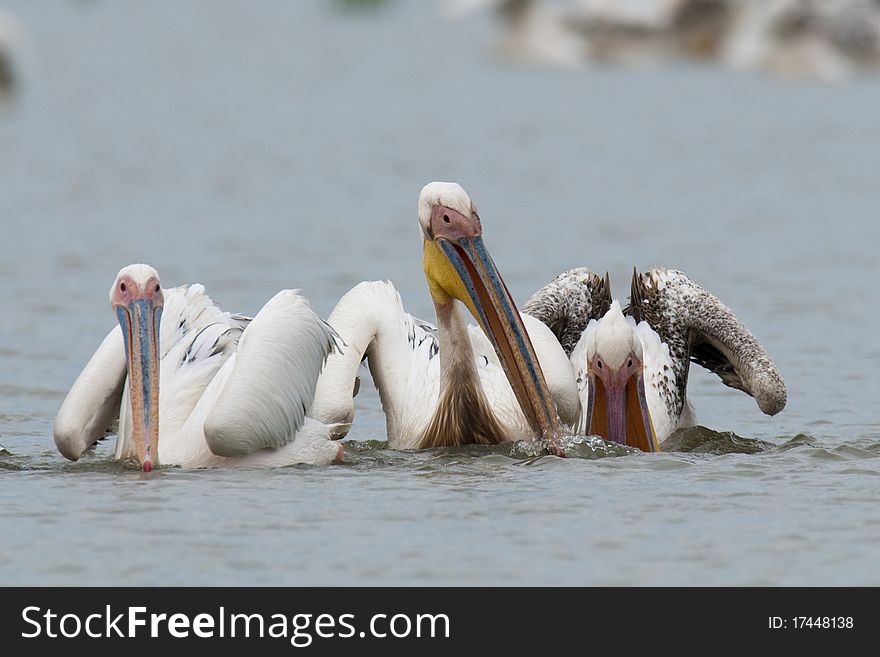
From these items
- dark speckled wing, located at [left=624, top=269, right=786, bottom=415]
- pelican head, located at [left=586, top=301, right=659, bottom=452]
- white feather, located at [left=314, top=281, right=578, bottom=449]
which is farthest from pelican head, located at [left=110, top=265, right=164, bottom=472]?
dark speckled wing, located at [left=624, top=269, right=786, bottom=415]

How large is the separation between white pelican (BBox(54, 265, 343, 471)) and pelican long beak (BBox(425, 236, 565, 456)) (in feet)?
1.95

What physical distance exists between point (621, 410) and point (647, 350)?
660 mm

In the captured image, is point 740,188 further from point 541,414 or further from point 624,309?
point 541,414

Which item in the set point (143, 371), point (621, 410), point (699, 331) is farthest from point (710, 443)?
point (143, 371)

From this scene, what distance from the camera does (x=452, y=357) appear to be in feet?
24.6

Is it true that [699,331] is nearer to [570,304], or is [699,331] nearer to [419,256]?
[570,304]

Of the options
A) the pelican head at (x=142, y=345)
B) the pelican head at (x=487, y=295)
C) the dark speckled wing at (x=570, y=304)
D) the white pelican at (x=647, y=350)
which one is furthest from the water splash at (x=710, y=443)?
the pelican head at (x=142, y=345)

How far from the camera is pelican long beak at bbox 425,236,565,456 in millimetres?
7160

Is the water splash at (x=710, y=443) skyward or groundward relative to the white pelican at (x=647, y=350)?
groundward

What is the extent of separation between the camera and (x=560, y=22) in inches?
1286

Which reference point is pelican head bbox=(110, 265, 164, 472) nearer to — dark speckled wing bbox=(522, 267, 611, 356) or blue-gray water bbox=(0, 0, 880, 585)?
blue-gray water bbox=(0, 0, 880, 585)

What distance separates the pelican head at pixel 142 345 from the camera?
6777 mm

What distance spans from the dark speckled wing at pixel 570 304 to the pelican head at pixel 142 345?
79.5 inches

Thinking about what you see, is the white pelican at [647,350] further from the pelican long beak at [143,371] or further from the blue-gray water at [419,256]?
the pelican long beak at [143,371]
